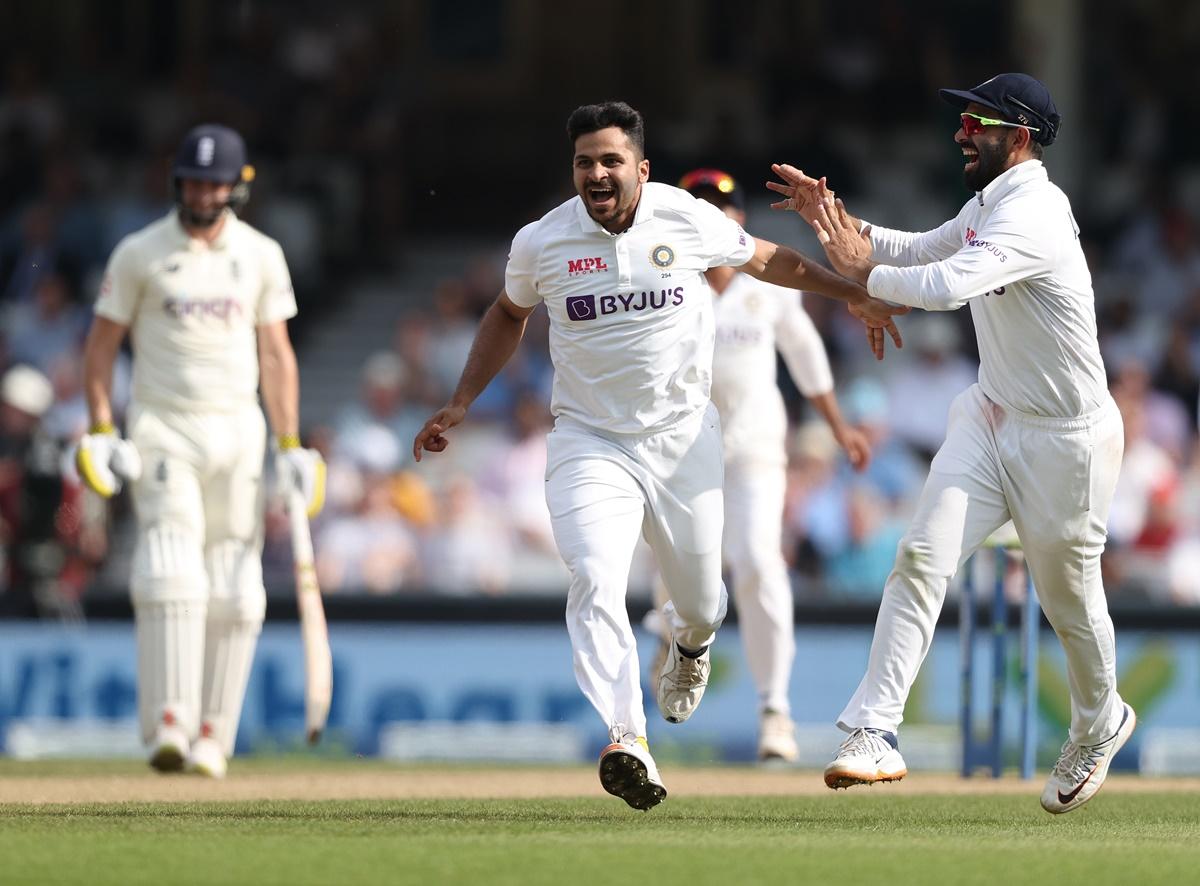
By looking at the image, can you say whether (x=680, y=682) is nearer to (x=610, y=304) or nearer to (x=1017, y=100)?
(x=610, y=304)

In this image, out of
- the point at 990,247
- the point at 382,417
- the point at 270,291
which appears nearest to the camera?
the point at 990,247

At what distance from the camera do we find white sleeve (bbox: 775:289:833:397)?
10.0 meters

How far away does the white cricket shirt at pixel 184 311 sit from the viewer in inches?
376

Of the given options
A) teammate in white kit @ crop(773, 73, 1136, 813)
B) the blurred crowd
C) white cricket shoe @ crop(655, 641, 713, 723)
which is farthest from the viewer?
the blurred crowd

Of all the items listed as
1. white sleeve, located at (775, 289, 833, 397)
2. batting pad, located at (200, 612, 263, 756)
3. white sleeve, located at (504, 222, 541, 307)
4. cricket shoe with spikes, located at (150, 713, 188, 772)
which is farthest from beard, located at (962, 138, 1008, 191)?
cricket shoe with spikes, located at (150, 713, 188, 772)

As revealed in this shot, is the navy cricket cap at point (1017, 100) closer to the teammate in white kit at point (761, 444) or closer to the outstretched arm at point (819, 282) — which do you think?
the outstretched arm at point (819, 282)

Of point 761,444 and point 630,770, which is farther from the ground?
point 761,444

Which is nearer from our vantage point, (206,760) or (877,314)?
(877,314)

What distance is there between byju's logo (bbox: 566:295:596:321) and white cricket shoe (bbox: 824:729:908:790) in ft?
5.28

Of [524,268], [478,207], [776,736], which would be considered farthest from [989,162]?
[478,207]

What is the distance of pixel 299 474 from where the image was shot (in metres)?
9.78

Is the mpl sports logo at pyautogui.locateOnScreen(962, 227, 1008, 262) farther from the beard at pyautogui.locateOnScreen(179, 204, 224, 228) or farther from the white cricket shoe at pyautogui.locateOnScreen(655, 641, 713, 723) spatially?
the beard at pyautogui.locateOnScreen(179, 204, 224, 228)

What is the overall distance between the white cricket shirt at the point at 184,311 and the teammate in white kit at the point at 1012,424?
10.3 feet

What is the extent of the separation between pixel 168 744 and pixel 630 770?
307cm
